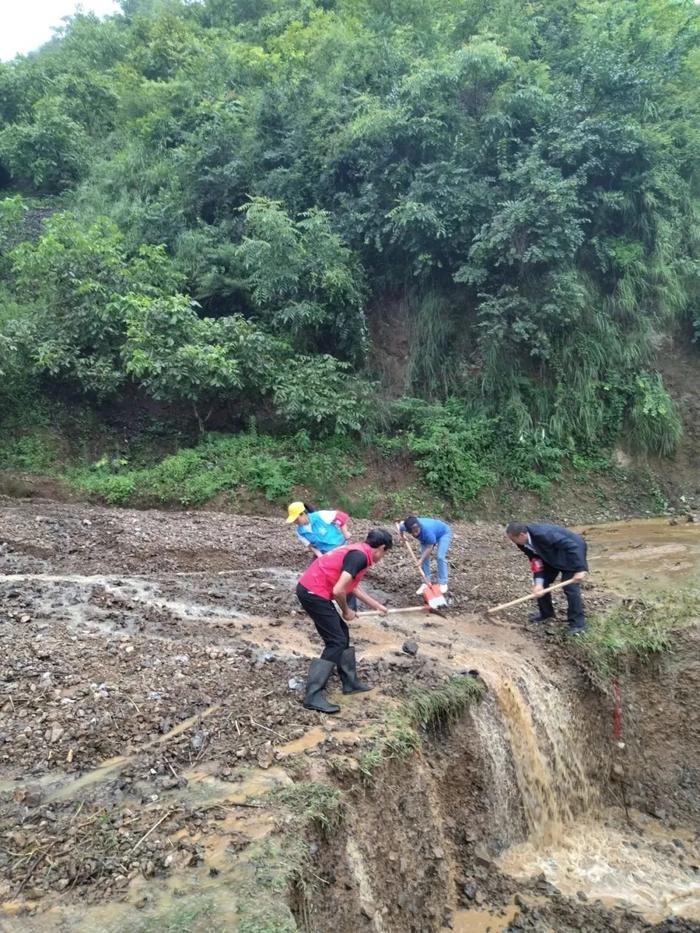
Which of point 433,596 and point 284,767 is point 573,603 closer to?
point 433,596

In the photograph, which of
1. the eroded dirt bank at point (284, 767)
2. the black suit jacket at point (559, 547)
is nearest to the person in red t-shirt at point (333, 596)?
the eroded dirt bank at point (284, 767)

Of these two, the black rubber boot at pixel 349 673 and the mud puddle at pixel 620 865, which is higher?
the black rubber boot at pixel 349 673

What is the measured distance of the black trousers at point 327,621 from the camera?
5340 millimetres

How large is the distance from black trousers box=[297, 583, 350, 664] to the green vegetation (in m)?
7.64

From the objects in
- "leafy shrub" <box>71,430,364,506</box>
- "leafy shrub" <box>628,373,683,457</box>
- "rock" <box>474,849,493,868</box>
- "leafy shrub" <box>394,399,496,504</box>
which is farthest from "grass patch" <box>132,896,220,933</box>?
"leafy shrub" <box>628,373,683,457</box>

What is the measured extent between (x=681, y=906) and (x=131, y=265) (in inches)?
582

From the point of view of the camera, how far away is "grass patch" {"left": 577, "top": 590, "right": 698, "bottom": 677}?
700cm

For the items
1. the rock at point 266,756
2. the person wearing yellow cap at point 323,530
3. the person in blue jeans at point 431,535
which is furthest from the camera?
the person in blue jeans at point 431,535

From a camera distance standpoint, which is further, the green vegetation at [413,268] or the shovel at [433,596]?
the green vegetation at [413,268]

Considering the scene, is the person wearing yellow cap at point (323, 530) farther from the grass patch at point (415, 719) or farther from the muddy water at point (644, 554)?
the muddy water at point (644, 554)

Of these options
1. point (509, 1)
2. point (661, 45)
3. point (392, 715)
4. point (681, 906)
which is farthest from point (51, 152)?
point (681, 906)

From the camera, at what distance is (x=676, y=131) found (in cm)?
1514

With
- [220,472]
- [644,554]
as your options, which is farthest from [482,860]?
[220,472]

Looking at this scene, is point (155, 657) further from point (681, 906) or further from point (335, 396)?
point (335, 396)
